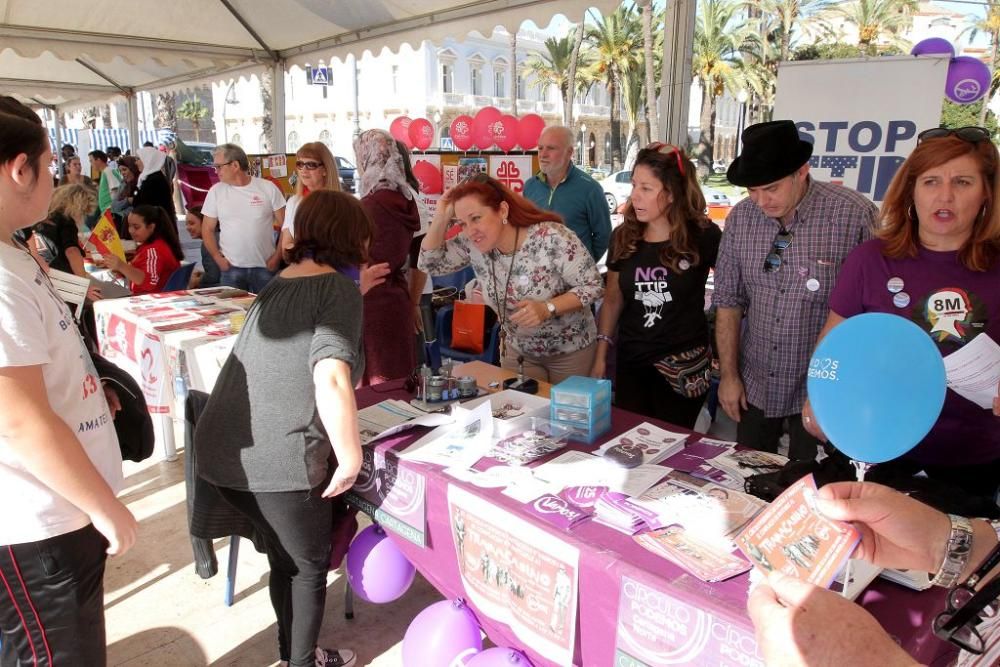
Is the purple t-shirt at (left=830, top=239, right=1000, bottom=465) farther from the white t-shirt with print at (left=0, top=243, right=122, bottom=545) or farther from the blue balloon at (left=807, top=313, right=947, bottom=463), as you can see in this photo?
the white t-shirt with print at (left=0, top=243, right=122, bottom=545)

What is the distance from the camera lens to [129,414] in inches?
66.4

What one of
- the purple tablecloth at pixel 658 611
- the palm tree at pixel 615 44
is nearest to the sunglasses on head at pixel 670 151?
the purple tablecloth at pixel 658 611

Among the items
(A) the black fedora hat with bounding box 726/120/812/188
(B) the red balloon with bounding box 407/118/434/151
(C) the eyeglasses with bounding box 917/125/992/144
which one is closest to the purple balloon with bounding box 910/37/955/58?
(A) the black fedora hat with bounding box 726/120/812/188

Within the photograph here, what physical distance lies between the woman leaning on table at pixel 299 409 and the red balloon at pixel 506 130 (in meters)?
5.99

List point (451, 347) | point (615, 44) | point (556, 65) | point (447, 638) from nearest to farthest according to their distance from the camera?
point (447, 638) → point (451, 347) → point (615, 44) → point (556, 65)

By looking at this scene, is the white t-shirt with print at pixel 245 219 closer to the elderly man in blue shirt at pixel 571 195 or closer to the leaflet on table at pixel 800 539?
the elderly man in blue shirt at pixel 571 195

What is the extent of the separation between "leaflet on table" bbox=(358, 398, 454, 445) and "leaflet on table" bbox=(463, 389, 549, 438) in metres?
0.13

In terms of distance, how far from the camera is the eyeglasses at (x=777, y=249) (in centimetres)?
208

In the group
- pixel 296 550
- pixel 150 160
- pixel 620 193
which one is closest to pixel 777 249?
pixel 296 550

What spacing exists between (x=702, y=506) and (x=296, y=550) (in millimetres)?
1015

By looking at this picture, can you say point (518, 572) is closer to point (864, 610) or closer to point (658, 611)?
point (658, 611)

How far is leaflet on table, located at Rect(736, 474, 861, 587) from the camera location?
3.18 feet

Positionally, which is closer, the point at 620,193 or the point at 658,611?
the point at 658,611

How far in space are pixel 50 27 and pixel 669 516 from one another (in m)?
6.61
